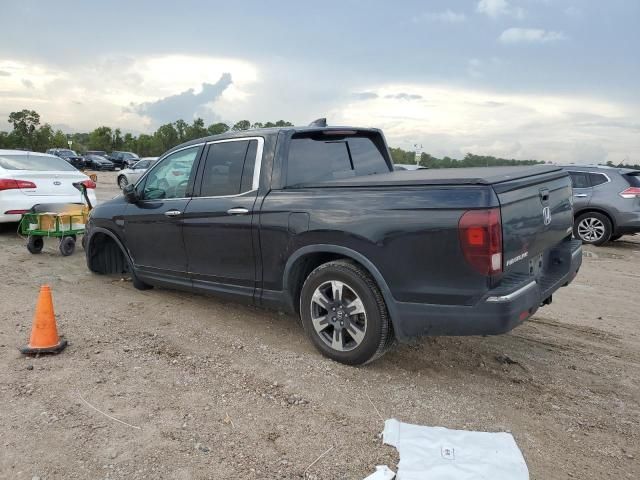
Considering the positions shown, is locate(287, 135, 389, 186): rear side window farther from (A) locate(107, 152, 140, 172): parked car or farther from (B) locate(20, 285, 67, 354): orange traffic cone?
(A) locate(107, 152, 140, 172): parked car

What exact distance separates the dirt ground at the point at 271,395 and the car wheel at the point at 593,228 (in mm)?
5665

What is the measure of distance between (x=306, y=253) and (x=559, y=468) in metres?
2.20

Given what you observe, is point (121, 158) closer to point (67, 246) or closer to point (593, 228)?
point (67, 246)

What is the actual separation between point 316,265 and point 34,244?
5999 mm

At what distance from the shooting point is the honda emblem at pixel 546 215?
386 centimetres

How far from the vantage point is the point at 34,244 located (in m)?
8.28

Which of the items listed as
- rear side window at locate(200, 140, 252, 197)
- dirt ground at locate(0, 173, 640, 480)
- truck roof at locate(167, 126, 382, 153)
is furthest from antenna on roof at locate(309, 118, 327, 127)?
dirt ground at locate(0, 173, 640, 480)

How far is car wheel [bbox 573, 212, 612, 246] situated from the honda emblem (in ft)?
25.3

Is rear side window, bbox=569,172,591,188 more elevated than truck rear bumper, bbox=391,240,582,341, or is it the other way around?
rear side window, bbox=569,172,591,188

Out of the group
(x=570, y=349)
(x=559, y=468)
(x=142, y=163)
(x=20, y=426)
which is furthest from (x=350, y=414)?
(x=142, y=163)

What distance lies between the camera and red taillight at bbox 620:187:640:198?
1038cm

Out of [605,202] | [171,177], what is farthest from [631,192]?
[171,177]

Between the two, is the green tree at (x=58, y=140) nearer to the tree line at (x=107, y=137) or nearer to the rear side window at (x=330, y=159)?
the tree line at (x=107, y=137)

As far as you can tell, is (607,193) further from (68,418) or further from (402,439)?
(68,418)
